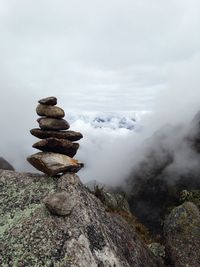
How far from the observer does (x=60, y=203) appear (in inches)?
656

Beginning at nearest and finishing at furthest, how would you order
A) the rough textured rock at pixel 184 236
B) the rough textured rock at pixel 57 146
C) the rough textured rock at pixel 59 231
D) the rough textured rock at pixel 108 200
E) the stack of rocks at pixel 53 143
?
the rough textured rock at pixel 59 231, the stack of rocks at pixel 53 143, the rough textured rock at pixel 57 146, the rough textured rock at pixel 184 236, the rough textured rock at pixel 108 200

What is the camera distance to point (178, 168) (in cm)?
11781

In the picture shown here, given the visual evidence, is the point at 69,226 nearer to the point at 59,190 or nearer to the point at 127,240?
the point at 59,190

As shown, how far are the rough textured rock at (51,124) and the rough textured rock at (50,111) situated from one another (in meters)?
0.21

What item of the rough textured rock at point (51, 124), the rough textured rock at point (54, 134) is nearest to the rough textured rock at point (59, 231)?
the rough textured rock at point (54, 134)

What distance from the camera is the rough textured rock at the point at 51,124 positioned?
19.5m

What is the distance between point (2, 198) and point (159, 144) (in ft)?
517

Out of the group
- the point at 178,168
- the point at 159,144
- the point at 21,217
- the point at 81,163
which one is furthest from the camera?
the point at 159,144

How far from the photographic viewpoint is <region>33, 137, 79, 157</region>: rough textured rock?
62.8 ft

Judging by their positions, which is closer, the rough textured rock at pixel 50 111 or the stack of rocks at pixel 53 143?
the stack of rocks at pixel 53 143

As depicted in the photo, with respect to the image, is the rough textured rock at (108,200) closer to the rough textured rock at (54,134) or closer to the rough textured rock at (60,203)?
the rough textured rock at (54,134)

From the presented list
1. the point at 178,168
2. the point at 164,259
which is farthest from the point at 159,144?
the point at 164,259

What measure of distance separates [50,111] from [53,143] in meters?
1.62

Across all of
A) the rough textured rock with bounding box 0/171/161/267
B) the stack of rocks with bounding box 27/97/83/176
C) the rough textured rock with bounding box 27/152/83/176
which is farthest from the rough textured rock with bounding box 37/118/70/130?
the rough textured rock with bounding box 0/171/161/267
